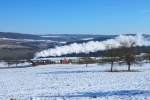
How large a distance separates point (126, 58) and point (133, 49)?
2.29 metres

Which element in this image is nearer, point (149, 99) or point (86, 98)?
point (149, 99)

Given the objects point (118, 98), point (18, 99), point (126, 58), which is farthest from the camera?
point (126, 58)

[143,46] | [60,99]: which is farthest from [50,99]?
[143,46]

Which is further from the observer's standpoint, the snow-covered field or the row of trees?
the row of trees

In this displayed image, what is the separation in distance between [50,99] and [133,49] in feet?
183

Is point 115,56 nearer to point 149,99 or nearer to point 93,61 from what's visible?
→ point 149,99

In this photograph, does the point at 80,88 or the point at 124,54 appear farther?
the point at 124,54

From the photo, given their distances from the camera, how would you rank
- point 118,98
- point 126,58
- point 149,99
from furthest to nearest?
1. point 126,58
2. point 118,98
3. point 149,99

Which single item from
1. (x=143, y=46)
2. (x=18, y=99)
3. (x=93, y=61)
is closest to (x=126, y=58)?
(x=18, y=99)

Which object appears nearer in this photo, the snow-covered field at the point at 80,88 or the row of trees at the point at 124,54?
the snow-covered field at the point at 80,88

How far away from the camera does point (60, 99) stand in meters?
22.0

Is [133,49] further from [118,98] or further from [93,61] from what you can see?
[93,61]

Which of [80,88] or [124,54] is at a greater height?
[80,88]

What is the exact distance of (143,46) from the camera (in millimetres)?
193000
